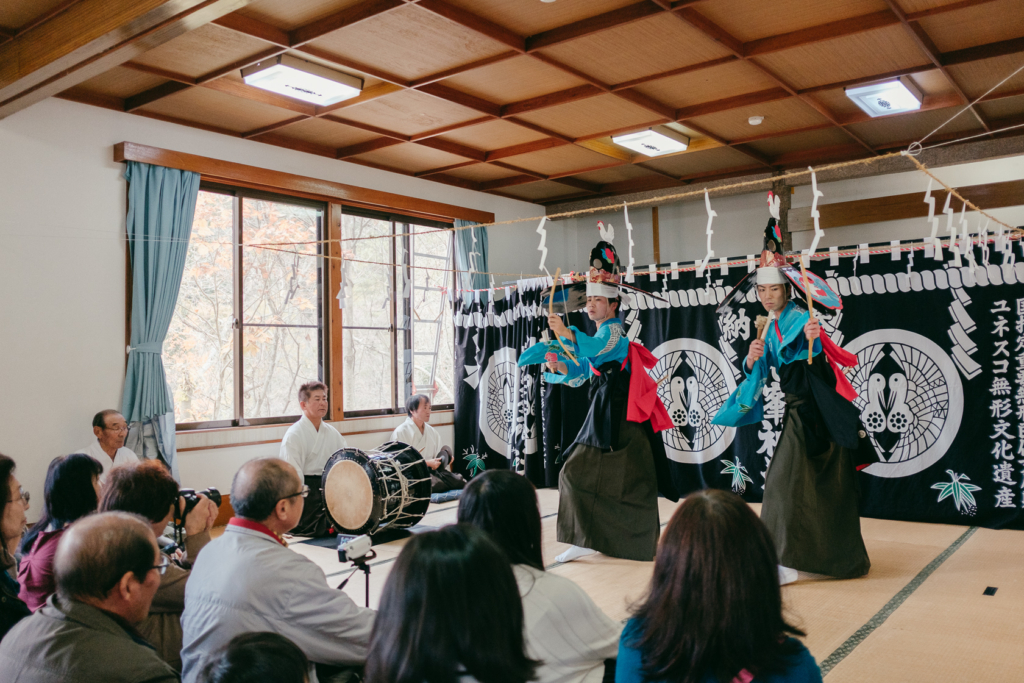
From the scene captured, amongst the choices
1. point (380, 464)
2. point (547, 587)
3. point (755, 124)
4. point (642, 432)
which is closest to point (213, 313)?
point (380, 464)

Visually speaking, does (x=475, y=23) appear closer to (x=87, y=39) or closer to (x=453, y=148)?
(x=87, y=39)

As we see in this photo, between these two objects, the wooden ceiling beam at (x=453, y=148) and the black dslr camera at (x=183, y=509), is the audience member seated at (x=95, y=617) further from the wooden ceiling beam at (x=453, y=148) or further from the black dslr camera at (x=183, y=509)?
the wooden ceiling beam at (x=453, y=148)

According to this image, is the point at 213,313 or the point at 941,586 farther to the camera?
the point at 213,313

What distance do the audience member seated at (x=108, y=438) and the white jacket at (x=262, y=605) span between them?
9.76 feet

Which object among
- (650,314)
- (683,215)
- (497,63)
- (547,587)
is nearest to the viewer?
(547,587)

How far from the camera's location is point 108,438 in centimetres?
447

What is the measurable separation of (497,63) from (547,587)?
12.0 feet

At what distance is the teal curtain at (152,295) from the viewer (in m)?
4.96

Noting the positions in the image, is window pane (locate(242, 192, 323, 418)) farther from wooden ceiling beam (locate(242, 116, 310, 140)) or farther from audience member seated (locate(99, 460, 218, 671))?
audience member seated (locate(99, 460, 218, 671))

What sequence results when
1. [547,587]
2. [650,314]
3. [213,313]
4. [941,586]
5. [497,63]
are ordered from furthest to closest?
[650,314] → [213,313] → [497,63] → [941,586] → [547,587]

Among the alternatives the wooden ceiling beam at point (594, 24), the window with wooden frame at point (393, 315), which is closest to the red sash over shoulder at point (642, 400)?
the wooden ceiling beam at point (594, 24)

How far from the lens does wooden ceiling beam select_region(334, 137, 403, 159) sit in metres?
5.93

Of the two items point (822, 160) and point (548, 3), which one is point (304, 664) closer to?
point (548, 3)

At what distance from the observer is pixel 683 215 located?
765 cm
